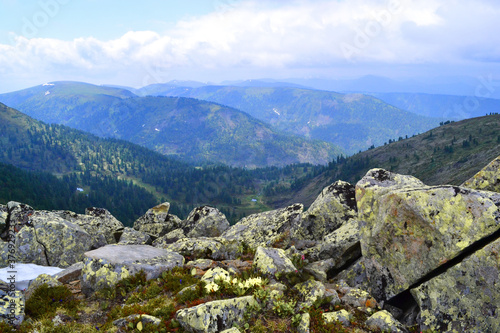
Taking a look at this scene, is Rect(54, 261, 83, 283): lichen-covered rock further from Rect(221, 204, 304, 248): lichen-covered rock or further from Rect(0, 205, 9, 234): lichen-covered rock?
Rect(221, 204, 304, 248): lichen-covered rock

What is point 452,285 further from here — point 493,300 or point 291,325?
point 291,325

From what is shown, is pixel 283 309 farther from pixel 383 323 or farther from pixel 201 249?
pixel 201 249

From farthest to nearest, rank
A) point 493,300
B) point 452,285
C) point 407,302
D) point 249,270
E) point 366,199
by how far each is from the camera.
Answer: point 366,199
point 249,270
point 407,302
point 452,285
point 493,300

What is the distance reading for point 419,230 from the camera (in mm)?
13617

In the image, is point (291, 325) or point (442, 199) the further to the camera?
point (442, 199)

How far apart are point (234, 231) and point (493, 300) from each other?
24.1m

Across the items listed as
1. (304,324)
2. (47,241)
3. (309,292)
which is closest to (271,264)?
(309,292)

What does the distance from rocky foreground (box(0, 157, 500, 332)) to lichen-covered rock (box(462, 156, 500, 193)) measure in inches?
2.8

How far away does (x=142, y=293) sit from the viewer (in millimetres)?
14562

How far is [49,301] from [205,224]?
23360 millimetres

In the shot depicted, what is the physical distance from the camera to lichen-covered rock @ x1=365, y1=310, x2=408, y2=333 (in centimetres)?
1187

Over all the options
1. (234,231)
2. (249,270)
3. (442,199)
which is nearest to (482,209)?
(442,199)

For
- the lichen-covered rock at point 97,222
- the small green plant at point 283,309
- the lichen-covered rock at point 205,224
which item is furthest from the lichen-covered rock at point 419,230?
the lichen-covered rock at point 97,222

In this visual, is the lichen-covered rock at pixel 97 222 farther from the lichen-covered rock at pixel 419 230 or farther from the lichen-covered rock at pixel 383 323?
the lichen-covered rock at pixel 383 323
